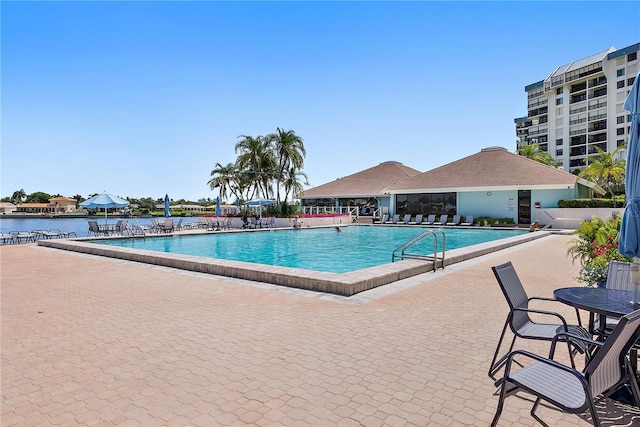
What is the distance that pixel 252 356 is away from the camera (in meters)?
3.92

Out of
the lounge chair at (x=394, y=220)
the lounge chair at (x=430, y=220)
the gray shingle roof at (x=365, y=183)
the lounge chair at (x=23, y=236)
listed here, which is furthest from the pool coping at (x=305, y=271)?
the gray shingle roof at (x=365, y=183)

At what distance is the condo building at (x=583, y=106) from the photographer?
53.2 m

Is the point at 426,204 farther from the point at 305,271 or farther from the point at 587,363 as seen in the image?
the point at 587,363

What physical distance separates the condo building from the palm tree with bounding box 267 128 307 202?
4458cm

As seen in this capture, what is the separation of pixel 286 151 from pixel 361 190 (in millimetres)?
8857

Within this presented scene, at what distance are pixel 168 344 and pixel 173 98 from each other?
63.6 feet

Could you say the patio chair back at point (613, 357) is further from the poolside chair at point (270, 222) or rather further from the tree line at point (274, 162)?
the tree line at point (274, 162)

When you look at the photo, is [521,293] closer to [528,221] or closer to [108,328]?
[108,328]

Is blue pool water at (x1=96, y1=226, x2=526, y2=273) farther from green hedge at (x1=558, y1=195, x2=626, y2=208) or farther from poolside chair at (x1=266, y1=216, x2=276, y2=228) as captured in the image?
green hedge at (x1=558, y1=195, x2=626, y2=208)

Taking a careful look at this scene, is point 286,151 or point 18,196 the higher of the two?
point 286,151

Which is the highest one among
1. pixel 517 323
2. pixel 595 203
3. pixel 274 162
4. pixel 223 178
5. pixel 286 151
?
pixel 286 151

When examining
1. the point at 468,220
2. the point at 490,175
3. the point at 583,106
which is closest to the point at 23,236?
the point at 468,220

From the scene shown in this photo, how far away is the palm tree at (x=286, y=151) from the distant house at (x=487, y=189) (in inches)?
235

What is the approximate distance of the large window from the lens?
30.7m
